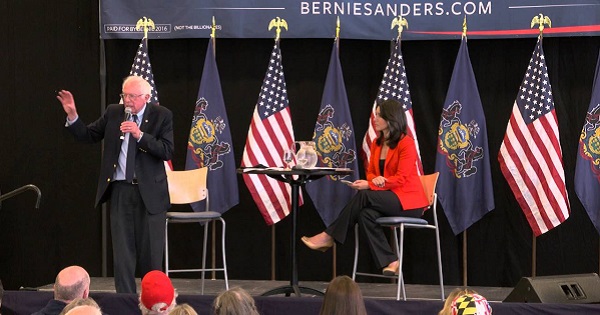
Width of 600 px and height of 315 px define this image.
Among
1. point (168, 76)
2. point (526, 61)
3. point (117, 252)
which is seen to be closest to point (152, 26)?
point (168, 76)

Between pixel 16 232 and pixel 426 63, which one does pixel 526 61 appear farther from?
pixel 16 232

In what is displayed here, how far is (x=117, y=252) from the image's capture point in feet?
20.3

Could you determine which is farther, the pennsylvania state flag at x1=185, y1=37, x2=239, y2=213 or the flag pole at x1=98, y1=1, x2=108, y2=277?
the flag pole at x1=98, y1=1, x2=108, y2=277

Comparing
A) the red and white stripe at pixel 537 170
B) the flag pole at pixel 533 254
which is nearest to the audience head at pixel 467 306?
the red and white stripe at pixel 537 170

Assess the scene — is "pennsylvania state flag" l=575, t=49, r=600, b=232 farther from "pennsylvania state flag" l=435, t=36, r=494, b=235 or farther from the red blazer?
the red blazer

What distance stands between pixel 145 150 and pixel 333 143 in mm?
1952

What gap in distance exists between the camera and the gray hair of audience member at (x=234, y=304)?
354cm

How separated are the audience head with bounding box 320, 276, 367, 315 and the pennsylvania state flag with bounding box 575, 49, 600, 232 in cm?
411

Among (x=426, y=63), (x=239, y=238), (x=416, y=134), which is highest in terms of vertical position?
(x=426, y=63)

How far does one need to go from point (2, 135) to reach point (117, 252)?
2659 mm

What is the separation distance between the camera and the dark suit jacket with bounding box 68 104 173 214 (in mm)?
6152

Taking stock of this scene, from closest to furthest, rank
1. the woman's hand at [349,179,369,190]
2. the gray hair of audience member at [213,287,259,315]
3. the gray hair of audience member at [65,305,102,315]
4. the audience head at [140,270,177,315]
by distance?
1. the gray hair of audience member at [65,305,102,315]
2. the gray hair of audience member at [213,287,259,315]
3. the audience head at [140,270,177,315]
4. the woman's hand at [349,179,369,190]

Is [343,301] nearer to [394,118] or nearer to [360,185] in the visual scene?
[360,185]

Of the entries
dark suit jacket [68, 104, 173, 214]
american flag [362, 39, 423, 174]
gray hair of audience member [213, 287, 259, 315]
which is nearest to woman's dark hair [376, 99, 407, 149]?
american flag [362, 39, 423, 174]
